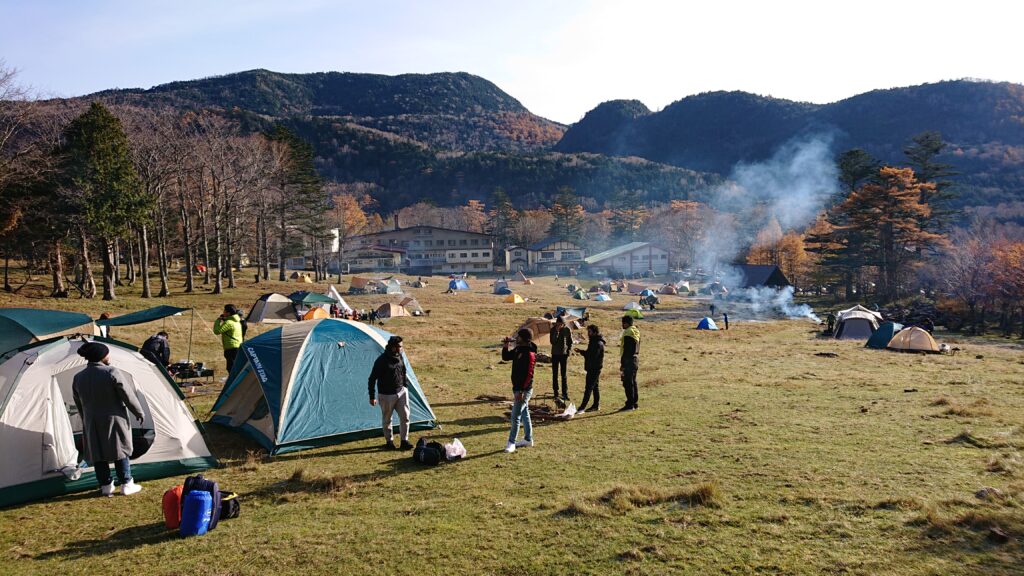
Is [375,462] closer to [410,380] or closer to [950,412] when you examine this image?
[410,380]

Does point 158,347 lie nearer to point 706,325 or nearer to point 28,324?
point 28,324

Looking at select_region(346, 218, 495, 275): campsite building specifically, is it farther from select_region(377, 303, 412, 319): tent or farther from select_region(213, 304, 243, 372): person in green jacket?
select_region(213, 304, 243, 372): person in green jacket

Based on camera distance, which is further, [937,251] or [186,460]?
[937,251]

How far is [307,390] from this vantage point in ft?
32.1

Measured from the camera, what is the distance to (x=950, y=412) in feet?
36.7

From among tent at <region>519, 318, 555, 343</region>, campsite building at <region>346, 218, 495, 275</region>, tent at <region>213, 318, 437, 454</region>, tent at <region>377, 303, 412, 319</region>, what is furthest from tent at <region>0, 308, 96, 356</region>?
campsite building at <region>346, 218, 495, 275</region>

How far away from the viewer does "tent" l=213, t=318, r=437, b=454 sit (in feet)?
31.2

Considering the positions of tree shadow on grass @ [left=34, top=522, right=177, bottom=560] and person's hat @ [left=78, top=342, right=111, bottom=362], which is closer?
tree shadow on grass @ [left=34, top=522, right=177, bottom=560]

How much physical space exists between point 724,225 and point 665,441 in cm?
9496

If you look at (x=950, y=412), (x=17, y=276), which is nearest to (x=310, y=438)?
(x=950, y=412)

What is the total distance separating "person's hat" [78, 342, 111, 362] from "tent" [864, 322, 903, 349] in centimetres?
2588

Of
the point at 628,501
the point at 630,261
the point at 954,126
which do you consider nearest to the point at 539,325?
the point at 628,501

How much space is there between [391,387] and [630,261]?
3250 inches

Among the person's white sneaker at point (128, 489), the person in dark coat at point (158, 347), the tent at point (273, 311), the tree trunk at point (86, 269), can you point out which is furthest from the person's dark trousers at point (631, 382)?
the tree trunk at point (86, 269)
